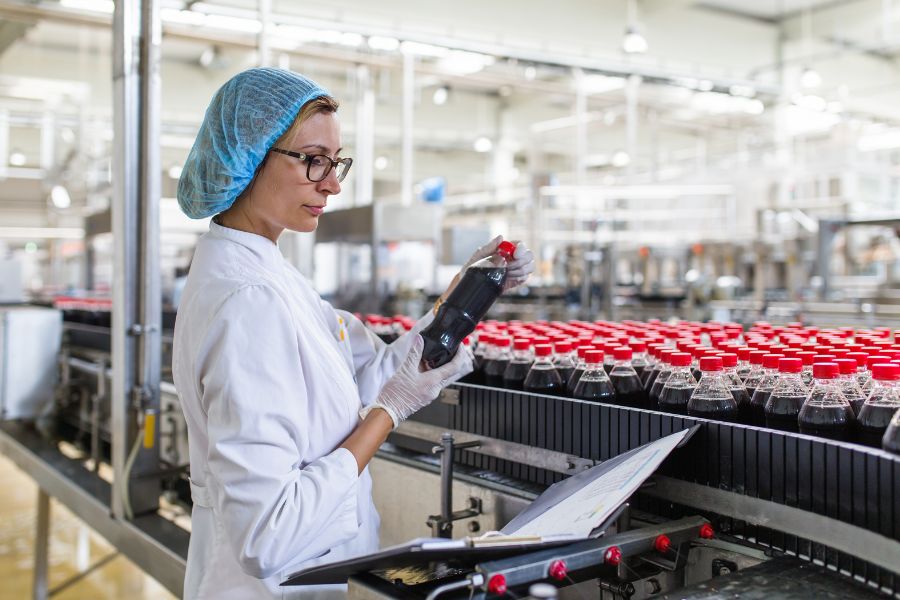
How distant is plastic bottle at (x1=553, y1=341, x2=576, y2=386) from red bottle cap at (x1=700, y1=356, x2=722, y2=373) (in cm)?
36

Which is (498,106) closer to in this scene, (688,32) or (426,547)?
(688,32)

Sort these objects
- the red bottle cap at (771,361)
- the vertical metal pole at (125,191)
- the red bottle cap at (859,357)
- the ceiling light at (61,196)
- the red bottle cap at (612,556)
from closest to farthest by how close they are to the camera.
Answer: the red bottle cap at (612,556), the red bottle cap at (771,361), the red bottle cap at (859,357), the vertical metal pole at (125,191), the ceiling light at (61,196)

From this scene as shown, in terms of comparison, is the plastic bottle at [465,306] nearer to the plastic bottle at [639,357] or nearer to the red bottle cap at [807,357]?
the plastic bottle at [639,357]

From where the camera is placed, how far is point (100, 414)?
349 cm

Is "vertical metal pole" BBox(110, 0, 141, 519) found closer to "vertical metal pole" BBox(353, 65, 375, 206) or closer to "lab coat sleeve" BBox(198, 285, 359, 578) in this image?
"lab coat sleeve" BBox(198, 285, 359, 578)

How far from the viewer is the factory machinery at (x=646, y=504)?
1023 mm

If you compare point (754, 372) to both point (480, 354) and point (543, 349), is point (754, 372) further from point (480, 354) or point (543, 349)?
point (480, 354)

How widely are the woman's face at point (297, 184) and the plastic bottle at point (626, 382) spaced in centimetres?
65

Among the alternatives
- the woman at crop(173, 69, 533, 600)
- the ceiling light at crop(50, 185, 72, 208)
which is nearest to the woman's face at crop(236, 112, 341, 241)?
the woman at crop(173, 69, 533, 600)

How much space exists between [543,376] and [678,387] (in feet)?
1.06

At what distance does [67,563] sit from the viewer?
429 cm

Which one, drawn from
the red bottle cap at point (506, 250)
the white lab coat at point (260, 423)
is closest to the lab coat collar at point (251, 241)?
the white lab coat at point (260, 423)

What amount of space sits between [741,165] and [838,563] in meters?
10.3

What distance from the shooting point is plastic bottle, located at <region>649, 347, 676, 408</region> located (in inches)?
57.1
